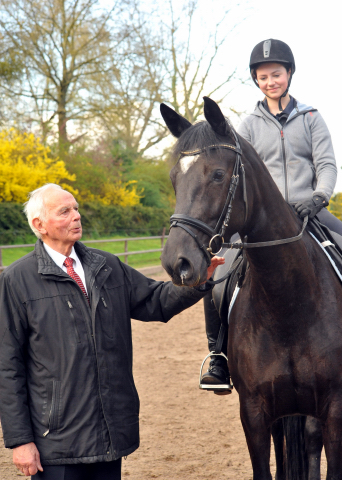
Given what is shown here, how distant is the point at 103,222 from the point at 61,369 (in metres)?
15.0

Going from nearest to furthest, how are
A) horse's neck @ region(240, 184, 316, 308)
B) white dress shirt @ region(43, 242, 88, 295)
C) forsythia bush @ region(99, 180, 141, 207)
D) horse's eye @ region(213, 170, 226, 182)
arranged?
horse's eye @ region(213, 170, 226, 182), horse's neck @ region(240, 184, 316, 308), white dress shirt @ region(43, 242, 88, 295), forsythia bush @ region(99, 180, 141, 207)

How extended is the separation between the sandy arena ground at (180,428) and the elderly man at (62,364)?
158 centimetres

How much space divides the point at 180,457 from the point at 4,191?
36.5ft

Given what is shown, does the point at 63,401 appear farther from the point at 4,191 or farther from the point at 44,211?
the point at 4,191

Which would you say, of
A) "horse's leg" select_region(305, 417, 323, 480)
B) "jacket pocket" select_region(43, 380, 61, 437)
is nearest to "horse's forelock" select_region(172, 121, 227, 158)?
"jacket pocket" select_region(43, 380, 61, 437)

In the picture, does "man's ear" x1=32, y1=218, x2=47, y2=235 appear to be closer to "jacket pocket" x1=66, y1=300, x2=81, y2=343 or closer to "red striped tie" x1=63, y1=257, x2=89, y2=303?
"red striped tie" x1=63, y1=257, x2=89, y2=303

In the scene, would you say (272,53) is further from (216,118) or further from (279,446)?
(279,446)

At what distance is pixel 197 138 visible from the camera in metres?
2.21

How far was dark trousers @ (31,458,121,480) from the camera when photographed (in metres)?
2.31

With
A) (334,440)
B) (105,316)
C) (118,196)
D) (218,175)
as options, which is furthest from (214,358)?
(118,196)

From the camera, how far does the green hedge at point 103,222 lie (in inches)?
500

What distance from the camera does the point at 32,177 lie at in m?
14.1

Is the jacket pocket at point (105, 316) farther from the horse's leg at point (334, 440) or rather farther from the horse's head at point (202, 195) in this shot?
the horse's leg at point (334, 440)

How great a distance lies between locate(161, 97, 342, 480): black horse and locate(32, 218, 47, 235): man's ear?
804 millimetres
